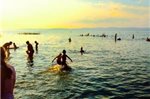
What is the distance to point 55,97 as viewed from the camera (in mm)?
18875

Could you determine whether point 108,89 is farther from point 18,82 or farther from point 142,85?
point 18,82

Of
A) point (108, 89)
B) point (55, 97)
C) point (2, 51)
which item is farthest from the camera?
point (108, 89)

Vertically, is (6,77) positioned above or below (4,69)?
below

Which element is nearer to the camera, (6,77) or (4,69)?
(4,69)

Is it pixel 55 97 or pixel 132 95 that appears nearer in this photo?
pixel 55 97

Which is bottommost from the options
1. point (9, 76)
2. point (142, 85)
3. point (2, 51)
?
point (142, 85)

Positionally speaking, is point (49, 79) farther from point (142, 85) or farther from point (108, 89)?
point (142, 85)

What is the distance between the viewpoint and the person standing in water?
20.6 feet

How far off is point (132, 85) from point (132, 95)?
403 cm

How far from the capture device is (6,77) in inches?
258

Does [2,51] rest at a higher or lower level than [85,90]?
higher

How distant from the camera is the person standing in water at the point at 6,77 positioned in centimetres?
629

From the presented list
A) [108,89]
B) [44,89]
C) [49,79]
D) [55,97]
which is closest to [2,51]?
[55,97]

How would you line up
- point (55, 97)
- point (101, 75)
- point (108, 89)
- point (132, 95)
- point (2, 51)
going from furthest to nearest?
point (101, 75) < point (108, 89) < point (132, 95) < point (55, 97) < point (2, 51)
